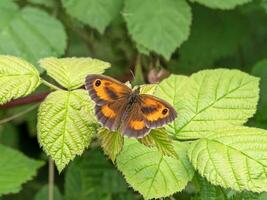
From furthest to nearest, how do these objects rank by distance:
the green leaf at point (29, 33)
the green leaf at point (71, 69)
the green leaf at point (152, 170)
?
the green leaf at point (29, 33)
the green leaf at point (71, 69)
the green leaf at point (152, 170)

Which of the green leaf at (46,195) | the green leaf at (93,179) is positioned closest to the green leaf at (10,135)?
the green leaf at (46,195)

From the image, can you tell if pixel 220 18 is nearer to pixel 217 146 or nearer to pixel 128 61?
pixel 128 61

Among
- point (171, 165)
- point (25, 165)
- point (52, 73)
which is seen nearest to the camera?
point (171, 165)

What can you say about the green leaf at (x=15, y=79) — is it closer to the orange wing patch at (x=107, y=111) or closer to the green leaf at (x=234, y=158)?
the orange wing patch at (x=107, y=111)

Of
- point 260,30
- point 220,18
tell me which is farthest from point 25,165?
point 260,30

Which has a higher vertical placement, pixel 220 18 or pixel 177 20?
pixel 177 20

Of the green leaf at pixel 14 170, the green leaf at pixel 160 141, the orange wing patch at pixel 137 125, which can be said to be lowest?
the green leaf at pixel 14 170

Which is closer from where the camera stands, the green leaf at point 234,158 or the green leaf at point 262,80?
the green leaf at point 234,158
